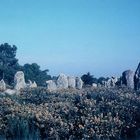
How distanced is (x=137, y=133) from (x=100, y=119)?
4.95ft

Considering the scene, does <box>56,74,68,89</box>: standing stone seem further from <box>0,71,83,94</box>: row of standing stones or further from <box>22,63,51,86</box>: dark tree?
<box>22,63,51,86</box>: dark tree

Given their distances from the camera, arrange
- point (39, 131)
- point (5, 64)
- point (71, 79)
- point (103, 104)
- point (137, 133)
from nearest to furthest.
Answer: point (137, 133)
point (39, 131)
point (103, 104)
point (71, 79)
point (5, 64)

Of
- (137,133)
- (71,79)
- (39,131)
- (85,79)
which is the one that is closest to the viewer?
(137,133)

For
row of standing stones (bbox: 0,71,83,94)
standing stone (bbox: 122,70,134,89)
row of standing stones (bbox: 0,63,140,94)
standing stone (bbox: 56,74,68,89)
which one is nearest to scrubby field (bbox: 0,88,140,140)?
row of standing stones (bbox: 0,63,140,94)

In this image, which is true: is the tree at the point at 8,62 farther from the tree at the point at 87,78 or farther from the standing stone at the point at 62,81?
the standing stone at the point at 62,81

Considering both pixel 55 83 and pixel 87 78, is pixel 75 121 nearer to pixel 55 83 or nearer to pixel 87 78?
pixel 55 83

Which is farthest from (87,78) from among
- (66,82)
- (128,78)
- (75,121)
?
(75,121)

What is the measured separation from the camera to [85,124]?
13859mm

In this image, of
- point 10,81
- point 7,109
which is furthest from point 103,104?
point 10,81

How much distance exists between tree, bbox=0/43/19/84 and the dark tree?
1747 mm

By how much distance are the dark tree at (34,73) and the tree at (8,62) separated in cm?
175

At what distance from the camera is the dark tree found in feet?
182

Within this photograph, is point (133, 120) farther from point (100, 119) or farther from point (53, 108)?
point (53, 108)

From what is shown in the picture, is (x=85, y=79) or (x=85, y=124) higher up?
(x=85, y=79)
